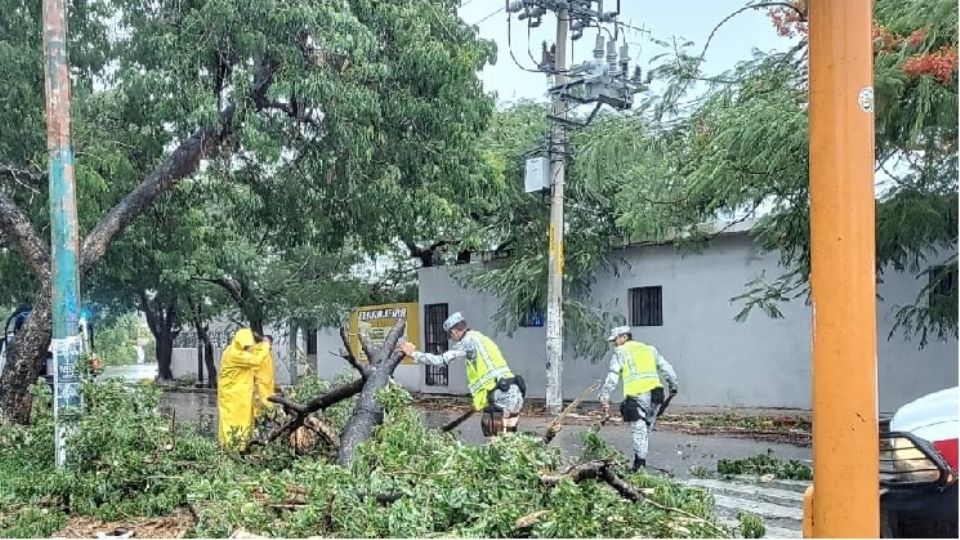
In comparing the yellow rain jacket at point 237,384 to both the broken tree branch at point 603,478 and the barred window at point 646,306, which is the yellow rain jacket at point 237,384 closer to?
the broken tree branch at point 603,478

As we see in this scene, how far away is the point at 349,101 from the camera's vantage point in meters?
10.3

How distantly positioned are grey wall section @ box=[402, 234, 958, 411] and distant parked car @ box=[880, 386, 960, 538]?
10742 millimetres

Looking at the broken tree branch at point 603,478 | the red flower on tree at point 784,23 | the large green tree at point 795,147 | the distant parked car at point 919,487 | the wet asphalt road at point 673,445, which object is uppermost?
the red flower on tree at point 784,23

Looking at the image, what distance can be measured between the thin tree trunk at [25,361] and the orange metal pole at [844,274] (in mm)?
9161

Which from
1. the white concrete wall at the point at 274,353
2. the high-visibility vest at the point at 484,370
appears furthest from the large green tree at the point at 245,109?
the white concrete wall at the point at 274,353

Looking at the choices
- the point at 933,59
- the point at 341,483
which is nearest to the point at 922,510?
the point at 341,483

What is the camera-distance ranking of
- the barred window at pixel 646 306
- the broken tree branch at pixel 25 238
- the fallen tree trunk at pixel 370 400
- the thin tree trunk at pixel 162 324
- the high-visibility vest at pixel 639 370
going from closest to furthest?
the fallen tree trunk at pixel 370 400
the high-visibility vest at pixel 639 370
the broken tree branch at pixel 25 238
the barred window at pixel 646 306
the thin tree trunk at pixel 162 324

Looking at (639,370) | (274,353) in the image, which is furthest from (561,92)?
(274,353)

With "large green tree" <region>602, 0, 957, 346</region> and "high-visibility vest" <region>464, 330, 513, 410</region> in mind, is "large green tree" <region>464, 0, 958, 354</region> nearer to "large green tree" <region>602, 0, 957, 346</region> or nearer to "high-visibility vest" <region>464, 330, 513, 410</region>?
"large green tree" <region>602, 0, 957, 346</region>

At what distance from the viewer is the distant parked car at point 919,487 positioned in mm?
3650

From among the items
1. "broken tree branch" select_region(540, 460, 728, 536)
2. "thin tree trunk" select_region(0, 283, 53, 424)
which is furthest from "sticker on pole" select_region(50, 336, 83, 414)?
"broken tree branch" select_region(540, 460, 728, 536)

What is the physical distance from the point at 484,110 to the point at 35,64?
5.63m

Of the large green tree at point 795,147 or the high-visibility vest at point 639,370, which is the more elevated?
the large green tree at point 795,147

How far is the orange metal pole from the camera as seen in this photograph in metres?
2.89
